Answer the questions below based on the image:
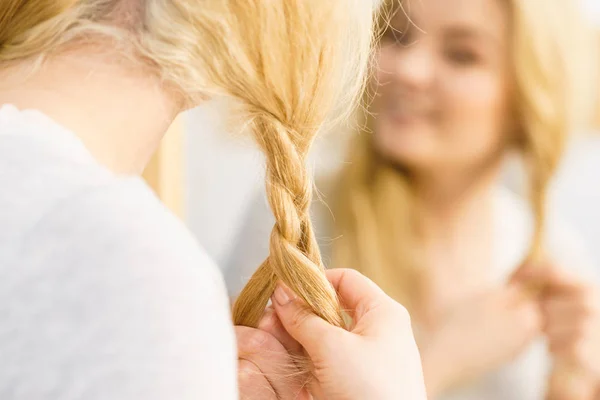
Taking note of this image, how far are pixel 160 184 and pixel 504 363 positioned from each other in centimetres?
56

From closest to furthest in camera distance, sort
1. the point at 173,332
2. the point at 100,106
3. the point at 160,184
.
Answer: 1. the point at 173,332
2. the point at 100,106
3. the point at 160,184

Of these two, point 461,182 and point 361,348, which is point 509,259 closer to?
point 461,182

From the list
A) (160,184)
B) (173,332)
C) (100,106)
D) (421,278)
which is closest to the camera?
(173,332)

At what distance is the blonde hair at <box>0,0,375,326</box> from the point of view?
13.7 inches

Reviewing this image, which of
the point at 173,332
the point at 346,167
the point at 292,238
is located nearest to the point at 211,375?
the point at 173,332

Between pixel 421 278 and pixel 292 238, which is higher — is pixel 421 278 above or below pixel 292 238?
below

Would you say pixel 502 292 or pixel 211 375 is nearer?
pixel 211 375

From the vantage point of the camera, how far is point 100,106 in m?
0.34

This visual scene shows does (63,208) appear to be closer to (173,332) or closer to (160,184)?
(173,332)

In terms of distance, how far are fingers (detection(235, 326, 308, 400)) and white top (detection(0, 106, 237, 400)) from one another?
0.16m

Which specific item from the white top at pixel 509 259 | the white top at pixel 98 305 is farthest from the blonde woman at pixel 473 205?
the white top at pixel 98 305

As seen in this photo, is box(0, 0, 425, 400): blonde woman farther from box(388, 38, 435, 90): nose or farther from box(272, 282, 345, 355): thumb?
box(388, 38, 435, 90): nose

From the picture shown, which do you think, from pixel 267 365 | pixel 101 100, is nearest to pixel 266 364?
pixel 267 365

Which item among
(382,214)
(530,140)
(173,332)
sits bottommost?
(382,214)
